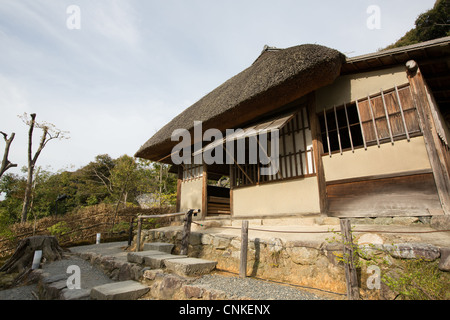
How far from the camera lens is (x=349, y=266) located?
8.12 feet

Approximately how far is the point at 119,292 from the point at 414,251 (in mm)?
3384

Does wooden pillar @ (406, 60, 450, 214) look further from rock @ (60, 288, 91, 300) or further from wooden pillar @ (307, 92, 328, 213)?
rock @ (60, 288, 91, 300)

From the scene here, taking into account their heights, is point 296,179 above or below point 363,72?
below

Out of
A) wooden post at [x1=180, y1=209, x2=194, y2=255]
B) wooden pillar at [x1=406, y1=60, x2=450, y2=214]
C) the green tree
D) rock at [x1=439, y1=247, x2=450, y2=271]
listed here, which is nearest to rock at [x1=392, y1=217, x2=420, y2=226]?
wooden pillar at [x1=406, y1=60, x2=450, y2=214]

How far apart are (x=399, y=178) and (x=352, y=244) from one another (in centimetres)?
197

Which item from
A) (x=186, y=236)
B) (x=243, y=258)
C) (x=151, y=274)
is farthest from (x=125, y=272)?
(x=243, y=258)

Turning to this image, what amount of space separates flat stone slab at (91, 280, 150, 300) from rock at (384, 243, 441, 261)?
3.08 metres

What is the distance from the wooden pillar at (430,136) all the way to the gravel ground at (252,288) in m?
2.48

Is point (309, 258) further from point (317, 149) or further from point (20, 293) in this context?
point (20, 293)

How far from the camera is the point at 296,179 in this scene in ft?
15.9

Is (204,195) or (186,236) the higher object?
(204,195)

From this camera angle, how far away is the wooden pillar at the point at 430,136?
3.29m
